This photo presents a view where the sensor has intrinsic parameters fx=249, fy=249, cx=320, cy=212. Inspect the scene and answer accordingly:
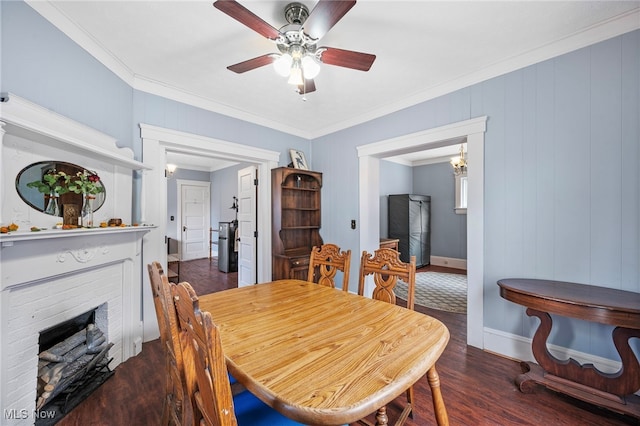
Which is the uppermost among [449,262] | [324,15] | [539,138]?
[324,15]

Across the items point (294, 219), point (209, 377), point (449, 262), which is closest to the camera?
point (209, 377)

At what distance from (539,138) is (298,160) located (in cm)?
278

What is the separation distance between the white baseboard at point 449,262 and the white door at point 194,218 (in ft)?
20.5

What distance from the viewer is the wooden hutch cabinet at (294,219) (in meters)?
3.43

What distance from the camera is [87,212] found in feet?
6.10

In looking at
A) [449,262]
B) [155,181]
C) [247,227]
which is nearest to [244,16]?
[155,181]

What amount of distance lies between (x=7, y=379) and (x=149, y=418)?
30.0 inches

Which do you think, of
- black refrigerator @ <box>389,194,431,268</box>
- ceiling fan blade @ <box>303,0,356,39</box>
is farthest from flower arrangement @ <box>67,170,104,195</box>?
black refrigerator @ <box>389,194,431,268</box>

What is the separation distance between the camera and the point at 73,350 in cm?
179

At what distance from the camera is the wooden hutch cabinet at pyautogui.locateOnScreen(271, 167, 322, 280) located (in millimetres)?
3432

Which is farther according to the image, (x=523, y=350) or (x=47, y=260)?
(x=523, y=350)

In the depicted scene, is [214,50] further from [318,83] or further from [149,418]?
[149,418]

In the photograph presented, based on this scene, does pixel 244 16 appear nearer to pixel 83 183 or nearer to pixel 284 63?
pixel 284 63

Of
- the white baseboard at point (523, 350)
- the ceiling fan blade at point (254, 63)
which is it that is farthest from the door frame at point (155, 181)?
the white baseboard at point (523, 350)
